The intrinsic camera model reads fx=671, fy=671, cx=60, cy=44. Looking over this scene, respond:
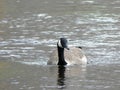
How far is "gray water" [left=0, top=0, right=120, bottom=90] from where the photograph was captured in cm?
1750

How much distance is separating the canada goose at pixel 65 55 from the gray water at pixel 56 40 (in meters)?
0.30

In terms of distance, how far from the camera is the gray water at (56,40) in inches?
689

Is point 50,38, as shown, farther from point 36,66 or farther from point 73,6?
point 73,6

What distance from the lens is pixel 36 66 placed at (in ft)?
64.8

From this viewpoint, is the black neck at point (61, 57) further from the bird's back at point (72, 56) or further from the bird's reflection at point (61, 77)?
the bird's reflection at point (61, 77)

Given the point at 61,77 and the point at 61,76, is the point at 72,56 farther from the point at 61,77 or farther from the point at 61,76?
the point at 61,77

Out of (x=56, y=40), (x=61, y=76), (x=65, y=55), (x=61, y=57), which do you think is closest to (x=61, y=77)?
(x=61, y=76)

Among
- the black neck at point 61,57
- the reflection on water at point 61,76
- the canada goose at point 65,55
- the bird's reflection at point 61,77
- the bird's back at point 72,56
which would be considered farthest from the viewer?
the bird's back at point 72,56

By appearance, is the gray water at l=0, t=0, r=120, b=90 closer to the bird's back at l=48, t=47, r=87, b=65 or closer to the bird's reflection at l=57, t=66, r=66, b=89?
the bird's reflection at l=57, t=66, r=66, b=89

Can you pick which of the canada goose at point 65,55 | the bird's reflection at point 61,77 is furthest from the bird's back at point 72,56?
the bird's reflection at point 61,77

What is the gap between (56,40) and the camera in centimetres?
2369

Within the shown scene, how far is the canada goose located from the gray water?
0.30 meters

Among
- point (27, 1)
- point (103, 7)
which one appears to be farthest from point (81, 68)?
point (27, 1)

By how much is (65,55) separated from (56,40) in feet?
8.12
